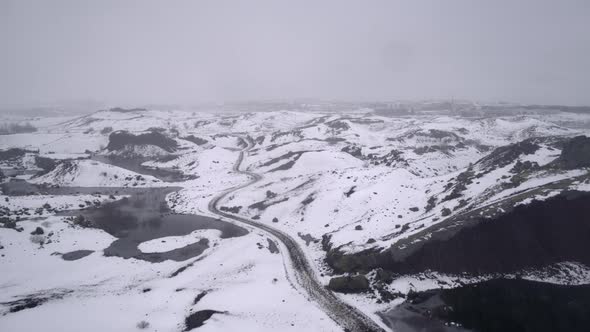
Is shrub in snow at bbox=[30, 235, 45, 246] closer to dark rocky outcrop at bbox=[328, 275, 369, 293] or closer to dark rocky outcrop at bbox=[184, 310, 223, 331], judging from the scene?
dark rocky outcrop at bbox=[184, 310, 223, 331]

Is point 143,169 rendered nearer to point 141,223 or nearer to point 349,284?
point 141,223

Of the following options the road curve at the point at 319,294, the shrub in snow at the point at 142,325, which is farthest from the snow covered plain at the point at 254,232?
the road curve at the point at 319,294

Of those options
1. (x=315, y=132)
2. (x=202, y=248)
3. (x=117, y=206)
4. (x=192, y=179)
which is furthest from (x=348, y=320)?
(x=315, y=132)

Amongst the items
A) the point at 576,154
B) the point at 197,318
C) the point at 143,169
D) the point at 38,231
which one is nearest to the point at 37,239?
the point at 38,231

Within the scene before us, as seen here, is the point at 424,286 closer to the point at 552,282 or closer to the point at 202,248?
the point at 552,282

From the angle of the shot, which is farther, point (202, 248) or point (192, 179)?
point (192, 179)

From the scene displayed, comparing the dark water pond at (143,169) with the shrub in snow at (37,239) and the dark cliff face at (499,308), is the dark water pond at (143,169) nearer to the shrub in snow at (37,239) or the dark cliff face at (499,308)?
the shrub in snow at (37,239)

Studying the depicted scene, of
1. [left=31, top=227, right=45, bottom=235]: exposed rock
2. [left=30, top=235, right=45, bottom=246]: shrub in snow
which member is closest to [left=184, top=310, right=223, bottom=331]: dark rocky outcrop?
[left=30, top=235, right=45, bottom=246]: shrub in snow
